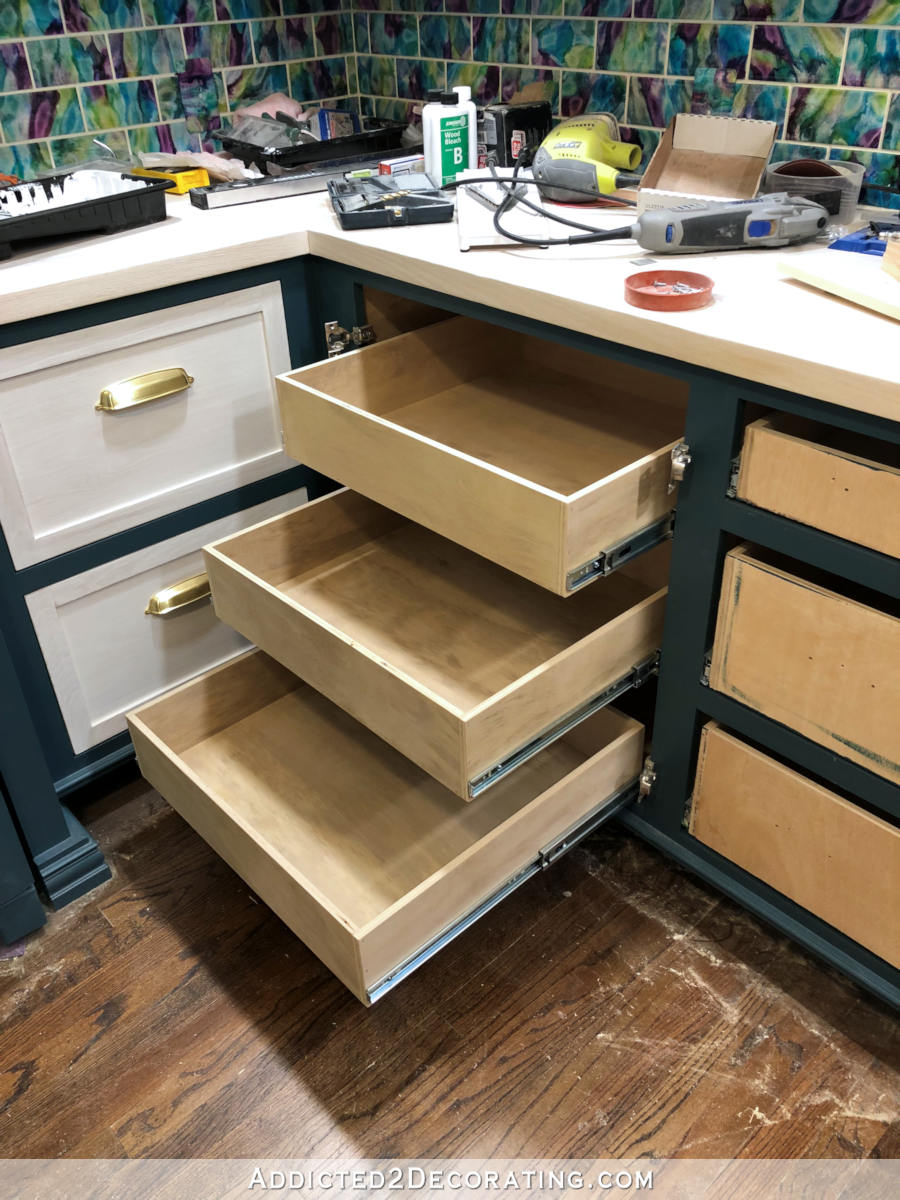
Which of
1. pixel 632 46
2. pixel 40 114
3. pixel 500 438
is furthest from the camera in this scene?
pixel 40 114

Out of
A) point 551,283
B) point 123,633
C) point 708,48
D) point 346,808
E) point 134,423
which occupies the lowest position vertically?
point 346,808

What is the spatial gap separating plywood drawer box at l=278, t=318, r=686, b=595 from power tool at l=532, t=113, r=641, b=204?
25 cm

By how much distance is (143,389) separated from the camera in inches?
50.7

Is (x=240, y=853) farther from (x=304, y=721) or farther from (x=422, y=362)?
(x=422, y=362)

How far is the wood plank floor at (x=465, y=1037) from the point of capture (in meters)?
1.08

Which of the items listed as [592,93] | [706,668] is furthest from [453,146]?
[706,668]

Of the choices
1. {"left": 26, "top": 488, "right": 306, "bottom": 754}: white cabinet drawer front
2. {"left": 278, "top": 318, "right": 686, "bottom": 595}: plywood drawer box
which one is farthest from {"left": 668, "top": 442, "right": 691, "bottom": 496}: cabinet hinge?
{"left": 26, "top": 488, "right": 306, "bottom": 754}: white cabinet drawer front

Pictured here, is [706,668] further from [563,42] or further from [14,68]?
[14,68]

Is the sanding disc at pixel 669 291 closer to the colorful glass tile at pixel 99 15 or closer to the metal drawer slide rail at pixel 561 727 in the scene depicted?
the metal drawer slide rail at pixel 561 727

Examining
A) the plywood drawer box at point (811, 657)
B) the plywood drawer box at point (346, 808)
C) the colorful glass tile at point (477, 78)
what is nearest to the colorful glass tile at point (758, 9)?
the colorful glass tile at point (477, 78)

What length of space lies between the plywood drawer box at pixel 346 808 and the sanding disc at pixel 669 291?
0.56 m

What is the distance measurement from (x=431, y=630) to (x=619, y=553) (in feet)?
1.20

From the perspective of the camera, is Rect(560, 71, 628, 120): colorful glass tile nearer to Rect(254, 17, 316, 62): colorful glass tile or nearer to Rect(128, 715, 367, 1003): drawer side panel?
Rect(254, 17, 316, 62): colorful glass tile

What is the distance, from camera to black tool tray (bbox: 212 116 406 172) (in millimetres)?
1677
